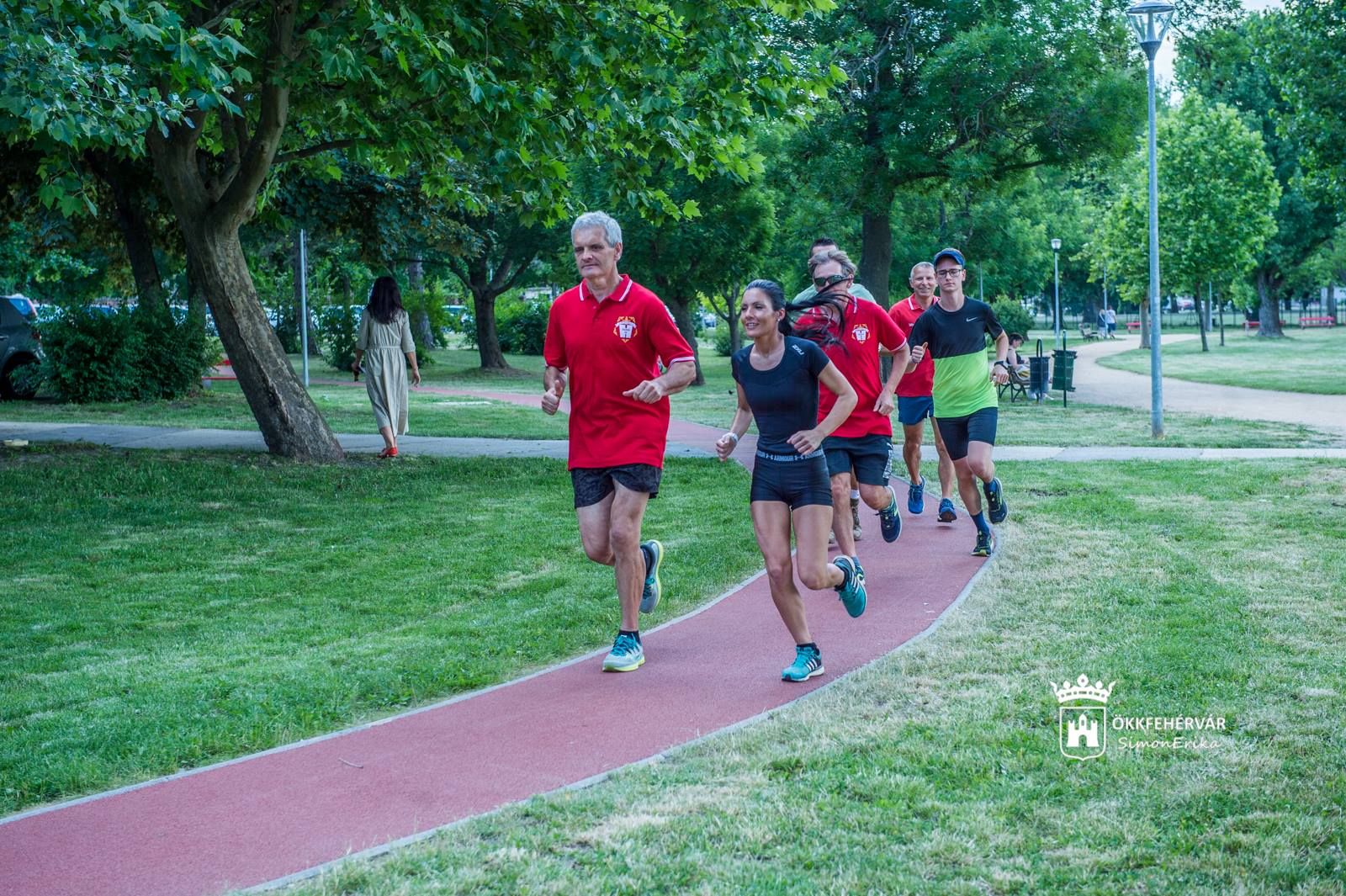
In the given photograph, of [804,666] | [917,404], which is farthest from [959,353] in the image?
[804,666]

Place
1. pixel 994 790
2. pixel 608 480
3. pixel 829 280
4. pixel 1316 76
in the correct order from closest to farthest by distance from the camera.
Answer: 1. pixel 994 790
2. pixel 608 480
3. pixel 829 280
4. pixel 1316 76

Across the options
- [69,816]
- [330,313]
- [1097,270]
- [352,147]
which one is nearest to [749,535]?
[352,147]

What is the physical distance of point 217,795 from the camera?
4.87 m

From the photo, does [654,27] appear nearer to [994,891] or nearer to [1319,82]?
[994,891]

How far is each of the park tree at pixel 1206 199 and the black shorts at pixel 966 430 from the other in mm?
42893

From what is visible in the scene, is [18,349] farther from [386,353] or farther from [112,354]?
[386,353]

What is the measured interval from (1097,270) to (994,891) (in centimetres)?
6691

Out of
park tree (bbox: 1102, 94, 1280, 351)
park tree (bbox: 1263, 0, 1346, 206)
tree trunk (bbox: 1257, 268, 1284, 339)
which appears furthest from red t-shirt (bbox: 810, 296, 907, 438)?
tree trunk (bbox: 1257, 268, 1284, 339)

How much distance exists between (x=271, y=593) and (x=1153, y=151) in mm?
13282

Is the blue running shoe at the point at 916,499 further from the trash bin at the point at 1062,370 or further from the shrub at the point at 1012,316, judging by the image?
the shrub at the point at 1012,316

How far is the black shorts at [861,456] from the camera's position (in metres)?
8.52

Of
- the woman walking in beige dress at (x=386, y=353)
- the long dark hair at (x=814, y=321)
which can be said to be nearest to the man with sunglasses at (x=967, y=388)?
the long dark hair at (x=814, y=321)

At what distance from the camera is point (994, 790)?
15.0 feet

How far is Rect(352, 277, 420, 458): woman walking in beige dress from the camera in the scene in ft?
48.2
